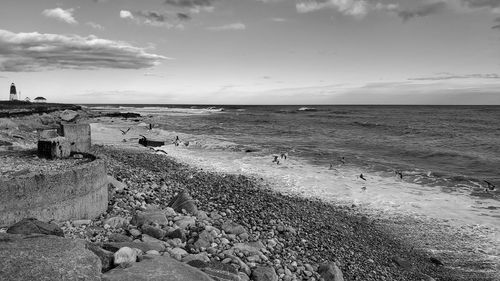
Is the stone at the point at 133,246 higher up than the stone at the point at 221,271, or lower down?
higher up

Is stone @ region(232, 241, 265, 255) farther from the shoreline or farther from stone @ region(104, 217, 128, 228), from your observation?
stone @ region(104, 217, 128, 228)

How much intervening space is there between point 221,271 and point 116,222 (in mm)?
3011

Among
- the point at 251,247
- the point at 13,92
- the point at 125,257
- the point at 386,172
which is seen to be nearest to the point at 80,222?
the point at 125,257

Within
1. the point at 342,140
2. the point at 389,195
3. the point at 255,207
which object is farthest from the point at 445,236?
the point at 342,140

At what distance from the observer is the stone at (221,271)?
5355 mm

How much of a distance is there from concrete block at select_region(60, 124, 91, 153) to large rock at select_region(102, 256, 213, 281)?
9.69 m

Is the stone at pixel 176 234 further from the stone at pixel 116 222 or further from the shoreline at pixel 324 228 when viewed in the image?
the shoreline at pixel 324 228

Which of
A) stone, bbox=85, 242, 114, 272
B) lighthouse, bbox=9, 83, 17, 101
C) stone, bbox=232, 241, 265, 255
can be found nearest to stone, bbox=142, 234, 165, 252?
stone, bbox=85, 242, 114, 272

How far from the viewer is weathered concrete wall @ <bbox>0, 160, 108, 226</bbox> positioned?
654cm

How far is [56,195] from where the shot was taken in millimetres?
7188

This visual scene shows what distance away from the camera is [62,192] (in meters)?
7.30

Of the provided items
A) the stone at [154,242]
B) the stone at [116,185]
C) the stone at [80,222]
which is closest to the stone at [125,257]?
the stone at [154,242]

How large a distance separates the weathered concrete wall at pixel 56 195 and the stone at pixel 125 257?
2839 millimetres

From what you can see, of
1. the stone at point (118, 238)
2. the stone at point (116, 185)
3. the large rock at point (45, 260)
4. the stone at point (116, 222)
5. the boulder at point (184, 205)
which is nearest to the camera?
the large rock at point (45, 260)
